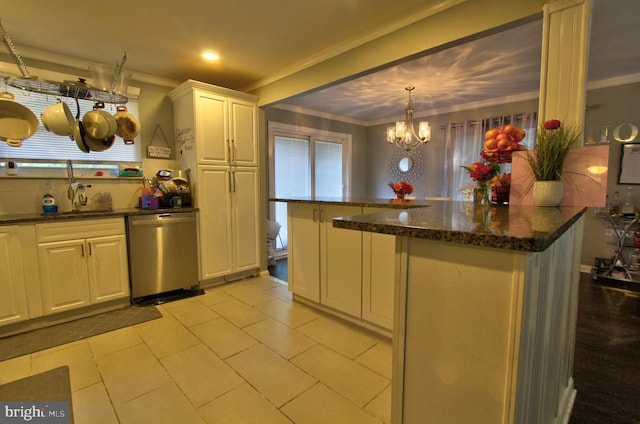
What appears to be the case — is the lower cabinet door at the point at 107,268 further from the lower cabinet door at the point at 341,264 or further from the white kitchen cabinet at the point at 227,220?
the lower cabinet door at the point at 341,264

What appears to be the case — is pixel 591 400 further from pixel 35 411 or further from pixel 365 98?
pixel 365 98

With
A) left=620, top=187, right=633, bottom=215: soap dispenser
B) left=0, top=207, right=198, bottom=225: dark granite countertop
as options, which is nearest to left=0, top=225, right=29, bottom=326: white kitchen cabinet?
left=0, top=207, right=198, bottom=225: dark granite countertop

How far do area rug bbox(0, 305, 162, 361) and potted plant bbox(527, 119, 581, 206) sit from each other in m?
2.91

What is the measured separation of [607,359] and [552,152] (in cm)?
160

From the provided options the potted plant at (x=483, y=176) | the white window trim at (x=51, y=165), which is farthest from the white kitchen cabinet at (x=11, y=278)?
the potted plant at (x=483, y=176)

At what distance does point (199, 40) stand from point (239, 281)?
2471mm

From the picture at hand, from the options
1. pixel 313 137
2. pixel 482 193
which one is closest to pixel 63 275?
pixel 482 193

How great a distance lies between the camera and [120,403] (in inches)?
62.2

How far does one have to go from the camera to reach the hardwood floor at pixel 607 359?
5.07 ft

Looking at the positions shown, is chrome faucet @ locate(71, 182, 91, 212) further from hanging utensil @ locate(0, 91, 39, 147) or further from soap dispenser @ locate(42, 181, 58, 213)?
hanging utensil @ locate(0, 91, 39, 147)

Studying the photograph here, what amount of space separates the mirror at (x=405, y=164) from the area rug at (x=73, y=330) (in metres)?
4.42

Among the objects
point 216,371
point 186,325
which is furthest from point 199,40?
point 216,371

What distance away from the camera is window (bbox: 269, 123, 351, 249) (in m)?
4.71

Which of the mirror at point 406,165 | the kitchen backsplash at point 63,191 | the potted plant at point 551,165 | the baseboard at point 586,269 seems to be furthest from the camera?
the mirror at point 406,165
